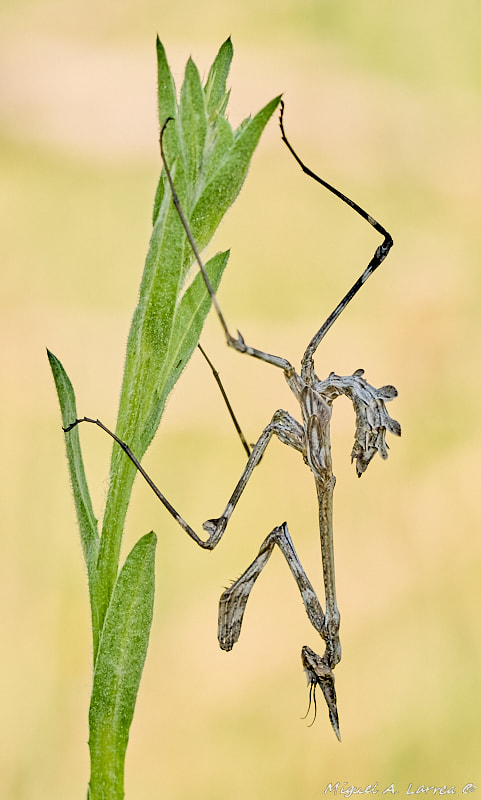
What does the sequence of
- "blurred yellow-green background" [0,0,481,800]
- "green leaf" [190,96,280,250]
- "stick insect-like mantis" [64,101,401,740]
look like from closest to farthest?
"green leaf" [190,96,280,250] < "stick insect-like mantis" [64,101,401,740] < "blurred yellow-green background" [0,0,481,800]

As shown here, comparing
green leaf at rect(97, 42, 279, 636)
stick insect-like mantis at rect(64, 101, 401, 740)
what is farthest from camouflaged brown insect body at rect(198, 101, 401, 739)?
green leaf at rect(97, 42, 279, 636)

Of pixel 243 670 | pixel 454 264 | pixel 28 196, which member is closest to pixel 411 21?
pixel 454 264

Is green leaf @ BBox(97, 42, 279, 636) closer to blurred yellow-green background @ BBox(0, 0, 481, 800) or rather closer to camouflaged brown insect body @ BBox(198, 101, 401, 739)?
camouflaged brown insect body @ BBox(198, 101, 401, 739)

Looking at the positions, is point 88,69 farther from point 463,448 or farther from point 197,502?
point 463,448

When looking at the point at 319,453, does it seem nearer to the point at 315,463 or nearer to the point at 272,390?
the point at 315,463

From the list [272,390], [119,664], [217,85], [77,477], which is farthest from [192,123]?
[272,390]
